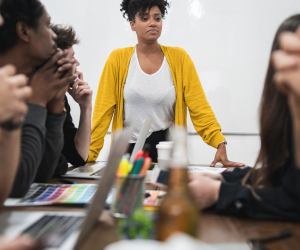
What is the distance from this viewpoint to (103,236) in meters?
0.58

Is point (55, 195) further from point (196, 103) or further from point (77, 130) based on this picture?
point (196, 103)

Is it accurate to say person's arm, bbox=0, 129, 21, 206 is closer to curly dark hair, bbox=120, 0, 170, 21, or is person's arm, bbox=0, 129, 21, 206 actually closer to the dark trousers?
the dark trousers

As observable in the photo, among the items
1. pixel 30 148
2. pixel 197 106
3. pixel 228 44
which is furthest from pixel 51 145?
pixel 228 44

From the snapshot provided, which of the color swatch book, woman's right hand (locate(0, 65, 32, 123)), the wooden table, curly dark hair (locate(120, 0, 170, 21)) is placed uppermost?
curly dark hair (locate(120, 0, 170, 21))

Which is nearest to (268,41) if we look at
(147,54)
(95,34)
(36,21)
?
(147,54)

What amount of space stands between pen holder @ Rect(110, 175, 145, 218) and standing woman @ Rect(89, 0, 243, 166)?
47.1 inches

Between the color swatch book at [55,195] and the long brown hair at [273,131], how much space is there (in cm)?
47

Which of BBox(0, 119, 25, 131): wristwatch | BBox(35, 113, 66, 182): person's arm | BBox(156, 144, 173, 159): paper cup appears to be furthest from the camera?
BBox(156, 144, 173, 159): paper cup

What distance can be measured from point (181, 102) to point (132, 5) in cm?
74

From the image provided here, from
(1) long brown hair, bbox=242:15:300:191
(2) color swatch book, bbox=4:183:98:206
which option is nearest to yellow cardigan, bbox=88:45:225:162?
(2) color swatch book, bbox=4:183:98:206

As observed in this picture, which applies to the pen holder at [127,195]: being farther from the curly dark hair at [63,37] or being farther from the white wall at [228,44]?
the white wall at [228,44]

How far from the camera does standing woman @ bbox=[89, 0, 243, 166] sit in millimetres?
1932

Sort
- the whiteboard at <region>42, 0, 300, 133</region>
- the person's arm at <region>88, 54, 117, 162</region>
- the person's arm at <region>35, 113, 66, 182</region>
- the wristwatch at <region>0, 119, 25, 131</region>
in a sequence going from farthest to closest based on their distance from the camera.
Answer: the whiteboard at <region>42, 0, 300, 133</region>, the person's arm at <region>88, 54, 117, 162</region>, the person's arm at <region>35, 113, 66, 182</region>, the wristwatch at <region>0, 119, 25, 131</region>

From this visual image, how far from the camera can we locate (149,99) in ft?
6.41
